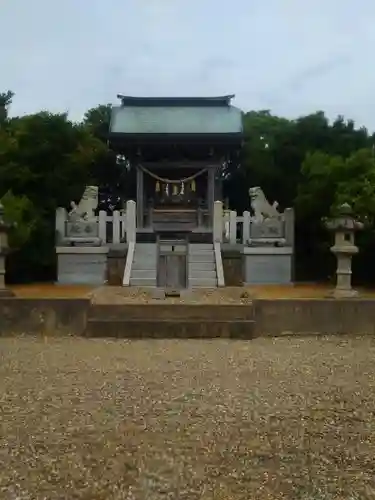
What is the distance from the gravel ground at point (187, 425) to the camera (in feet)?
11.8

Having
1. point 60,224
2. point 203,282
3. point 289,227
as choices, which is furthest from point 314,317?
point 60,224

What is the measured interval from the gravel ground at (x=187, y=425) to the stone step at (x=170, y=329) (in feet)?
4.82

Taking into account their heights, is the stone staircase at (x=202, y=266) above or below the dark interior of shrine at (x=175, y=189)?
below

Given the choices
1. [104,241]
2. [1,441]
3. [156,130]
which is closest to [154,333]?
[1,441]

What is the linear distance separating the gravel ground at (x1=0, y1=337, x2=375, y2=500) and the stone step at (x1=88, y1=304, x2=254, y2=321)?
1.67 metres

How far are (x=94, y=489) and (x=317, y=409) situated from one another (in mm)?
2417

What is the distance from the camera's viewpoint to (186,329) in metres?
9.62

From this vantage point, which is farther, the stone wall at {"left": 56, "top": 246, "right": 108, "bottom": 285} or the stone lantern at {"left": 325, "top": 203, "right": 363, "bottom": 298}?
the stone wall at {"left": 56, "top": 246, "right": 108, "bottom": 285}

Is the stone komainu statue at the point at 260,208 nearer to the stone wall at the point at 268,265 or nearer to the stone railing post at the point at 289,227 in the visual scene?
the stone railing post at the point at 289,227

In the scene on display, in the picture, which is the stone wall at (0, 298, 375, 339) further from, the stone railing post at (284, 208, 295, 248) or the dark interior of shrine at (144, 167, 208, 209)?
the dark interior of shrine at (144, 167, 208, 209)

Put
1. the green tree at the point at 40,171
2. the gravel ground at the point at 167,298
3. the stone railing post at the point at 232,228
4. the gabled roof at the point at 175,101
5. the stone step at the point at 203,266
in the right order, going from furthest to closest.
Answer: the gabled roof at the point at 175,101 < the stone railing post at the point at 232,228 < the green tree at the point at 40,171 < the stone step at the point at 203,266 < the gravel ground at the point at 167,298

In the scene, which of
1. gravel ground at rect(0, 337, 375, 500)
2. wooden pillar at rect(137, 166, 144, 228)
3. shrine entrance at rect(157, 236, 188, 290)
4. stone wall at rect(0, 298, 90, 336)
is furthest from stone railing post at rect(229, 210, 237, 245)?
gravel ground at rect(0, 337, 375, 500)

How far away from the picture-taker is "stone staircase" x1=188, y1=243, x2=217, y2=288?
15.8 meters

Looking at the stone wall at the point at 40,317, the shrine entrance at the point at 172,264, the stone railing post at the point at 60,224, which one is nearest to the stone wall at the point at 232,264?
the shrine entrance at the point at 172,264
